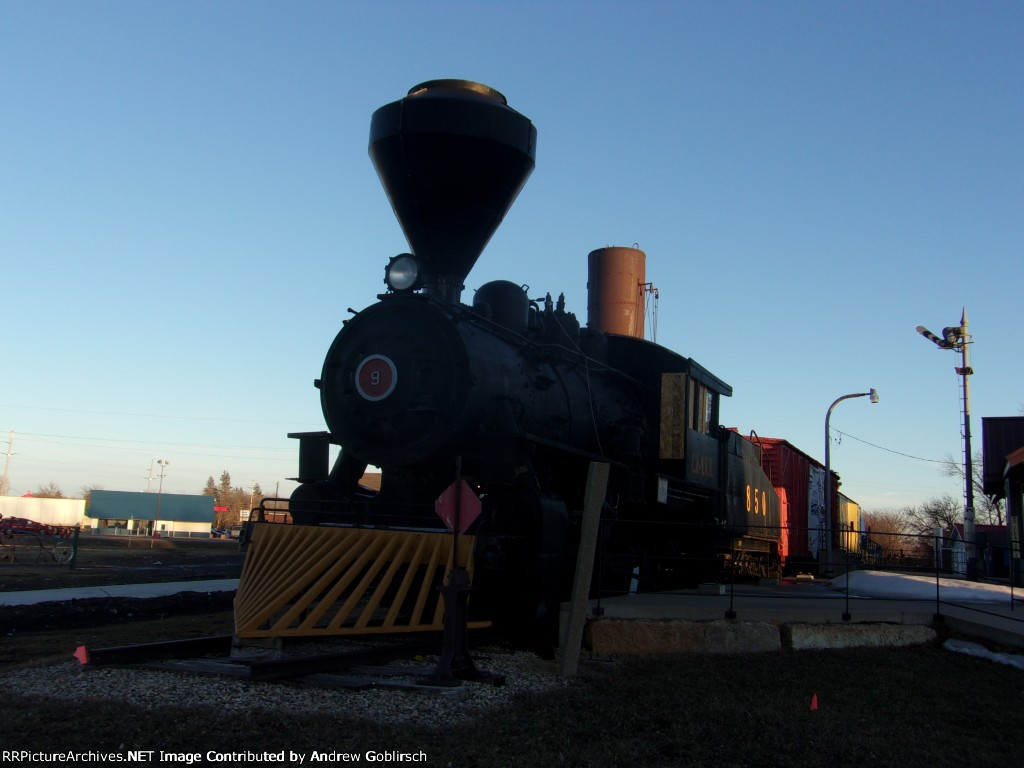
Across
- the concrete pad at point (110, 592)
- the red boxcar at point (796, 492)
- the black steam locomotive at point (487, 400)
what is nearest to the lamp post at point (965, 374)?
the red boxcar at point (796, 492)

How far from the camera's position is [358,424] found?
9.44m

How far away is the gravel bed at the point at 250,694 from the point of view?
18.6 ft

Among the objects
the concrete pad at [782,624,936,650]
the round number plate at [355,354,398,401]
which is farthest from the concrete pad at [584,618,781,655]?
the round number plate at [355,354,398,401]

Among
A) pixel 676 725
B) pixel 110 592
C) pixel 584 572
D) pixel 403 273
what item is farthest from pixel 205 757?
pixel 110 592

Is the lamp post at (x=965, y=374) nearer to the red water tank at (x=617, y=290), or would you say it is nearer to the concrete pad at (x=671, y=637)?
the red water tank at (x=617, y=290)

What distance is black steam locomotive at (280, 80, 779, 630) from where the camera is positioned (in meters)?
8.81

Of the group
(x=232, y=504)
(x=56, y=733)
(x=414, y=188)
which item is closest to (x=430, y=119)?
(x=414, y=188)

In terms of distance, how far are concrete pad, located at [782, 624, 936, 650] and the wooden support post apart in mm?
2727

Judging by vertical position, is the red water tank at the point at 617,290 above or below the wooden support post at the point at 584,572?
above

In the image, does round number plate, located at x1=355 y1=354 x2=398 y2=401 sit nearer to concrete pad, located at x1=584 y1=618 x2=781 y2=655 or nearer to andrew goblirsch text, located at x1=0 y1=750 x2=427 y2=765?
concrete pad, located at x1=584 y1=618 x2=781 y2=655

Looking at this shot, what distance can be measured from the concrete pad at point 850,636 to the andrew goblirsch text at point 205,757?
5921 mm

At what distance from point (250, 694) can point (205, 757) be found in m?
1.50

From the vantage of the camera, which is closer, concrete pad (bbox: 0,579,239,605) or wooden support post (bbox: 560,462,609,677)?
wooden support post (bbox: 560,462,609,677)

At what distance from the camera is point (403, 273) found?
9.81 m
